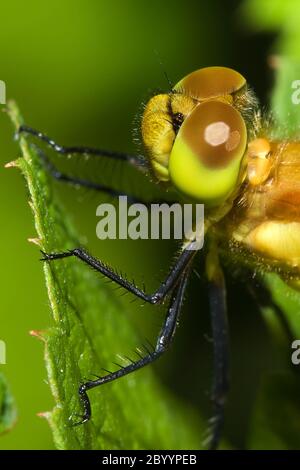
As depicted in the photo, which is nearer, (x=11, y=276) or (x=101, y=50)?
(x=11, y=276)

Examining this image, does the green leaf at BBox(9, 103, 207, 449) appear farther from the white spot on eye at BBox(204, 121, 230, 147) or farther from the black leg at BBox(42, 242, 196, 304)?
the white spot on eye at BBox(204, 121, 230, 147)

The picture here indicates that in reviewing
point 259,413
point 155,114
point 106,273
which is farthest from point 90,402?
point 155,114

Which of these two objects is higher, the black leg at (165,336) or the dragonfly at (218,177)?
the dragonfly at (218,177)

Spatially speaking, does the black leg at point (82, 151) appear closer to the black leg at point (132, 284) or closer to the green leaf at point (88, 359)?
the green leaf at point (88, 359)

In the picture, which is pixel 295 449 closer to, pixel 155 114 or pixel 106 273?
pixel 106 273

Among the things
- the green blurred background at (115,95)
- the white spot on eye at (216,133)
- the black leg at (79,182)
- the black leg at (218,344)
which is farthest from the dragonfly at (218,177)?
the green blurred background at (115,95)

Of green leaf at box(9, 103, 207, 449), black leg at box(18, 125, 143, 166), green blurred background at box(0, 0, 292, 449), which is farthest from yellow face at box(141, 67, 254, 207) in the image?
green blurred background at box(0, 0, 292, 449)

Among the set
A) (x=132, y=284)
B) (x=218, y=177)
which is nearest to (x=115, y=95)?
(x=132, y=284)
